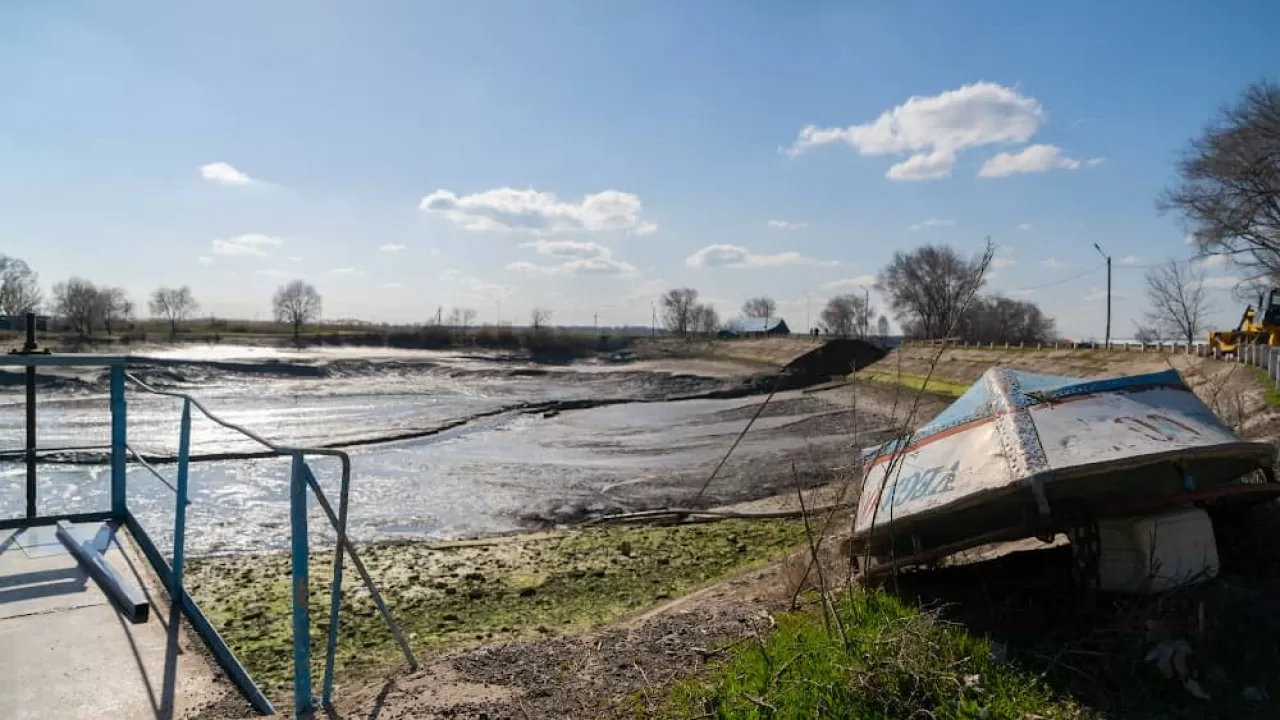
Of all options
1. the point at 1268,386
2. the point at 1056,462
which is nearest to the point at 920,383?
the point at 1268,386

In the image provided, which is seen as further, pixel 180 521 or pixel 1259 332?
pixel 1259 332

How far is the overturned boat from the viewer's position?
14.0 ft

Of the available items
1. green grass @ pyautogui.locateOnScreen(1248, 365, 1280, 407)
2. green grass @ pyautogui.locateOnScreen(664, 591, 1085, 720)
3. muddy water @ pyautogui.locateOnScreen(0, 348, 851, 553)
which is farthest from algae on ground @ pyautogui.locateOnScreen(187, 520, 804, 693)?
green grass @ pyautogui.locateOnScreen(1248, 365, 1280, 407)

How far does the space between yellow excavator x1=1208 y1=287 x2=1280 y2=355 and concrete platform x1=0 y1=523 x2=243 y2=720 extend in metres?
29.2

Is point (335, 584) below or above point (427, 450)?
above

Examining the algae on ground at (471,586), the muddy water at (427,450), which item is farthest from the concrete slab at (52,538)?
the algae on ground at (471,586)

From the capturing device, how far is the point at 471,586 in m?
8.30

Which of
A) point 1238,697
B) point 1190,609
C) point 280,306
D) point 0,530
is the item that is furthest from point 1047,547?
point 280,306

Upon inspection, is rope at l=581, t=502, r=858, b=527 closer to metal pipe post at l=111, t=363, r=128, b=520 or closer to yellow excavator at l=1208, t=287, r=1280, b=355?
metal pipe post at l=111, t=363, r=128, b=520

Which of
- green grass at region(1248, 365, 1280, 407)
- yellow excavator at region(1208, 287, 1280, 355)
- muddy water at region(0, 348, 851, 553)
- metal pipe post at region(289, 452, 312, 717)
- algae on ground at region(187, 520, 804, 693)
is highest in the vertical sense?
yellow excavator at region(1208, 287, 1280, 355)

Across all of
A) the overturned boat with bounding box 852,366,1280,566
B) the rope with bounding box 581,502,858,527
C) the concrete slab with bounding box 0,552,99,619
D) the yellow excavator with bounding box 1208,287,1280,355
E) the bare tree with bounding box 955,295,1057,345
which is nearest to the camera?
the overturned boat with bounding box 852,366,1280,566

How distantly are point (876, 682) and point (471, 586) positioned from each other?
18.1 feet

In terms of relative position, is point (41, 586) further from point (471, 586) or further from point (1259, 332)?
point (1259, 332)

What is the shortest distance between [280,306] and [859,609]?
107138mm
